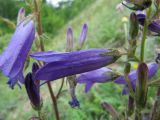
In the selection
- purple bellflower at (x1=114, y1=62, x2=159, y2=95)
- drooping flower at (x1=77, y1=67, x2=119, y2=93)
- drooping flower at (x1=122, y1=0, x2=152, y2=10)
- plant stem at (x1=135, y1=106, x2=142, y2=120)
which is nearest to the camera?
drooping flower at (x1=122, y1=0, x2=152, y2=10)

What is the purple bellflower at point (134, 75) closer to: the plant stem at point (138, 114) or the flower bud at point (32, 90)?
the plant stem at point (138, 114)

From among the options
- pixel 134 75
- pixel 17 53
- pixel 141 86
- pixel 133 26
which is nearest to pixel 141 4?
A: pixel 133 26

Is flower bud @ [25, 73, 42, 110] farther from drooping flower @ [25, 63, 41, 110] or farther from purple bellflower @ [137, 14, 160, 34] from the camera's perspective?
purple bellflower @ [137, 14, 160, 34]

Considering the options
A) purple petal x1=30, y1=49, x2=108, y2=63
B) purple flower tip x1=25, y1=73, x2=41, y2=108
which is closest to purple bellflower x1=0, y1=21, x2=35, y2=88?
purple flower tip x1=25, y1=73, x2=41, y2=108

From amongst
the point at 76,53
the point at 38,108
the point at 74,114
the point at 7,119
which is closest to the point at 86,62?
the point at 76,53

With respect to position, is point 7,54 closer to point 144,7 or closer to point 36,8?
point 36,8

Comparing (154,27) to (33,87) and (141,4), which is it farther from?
(33,87)
